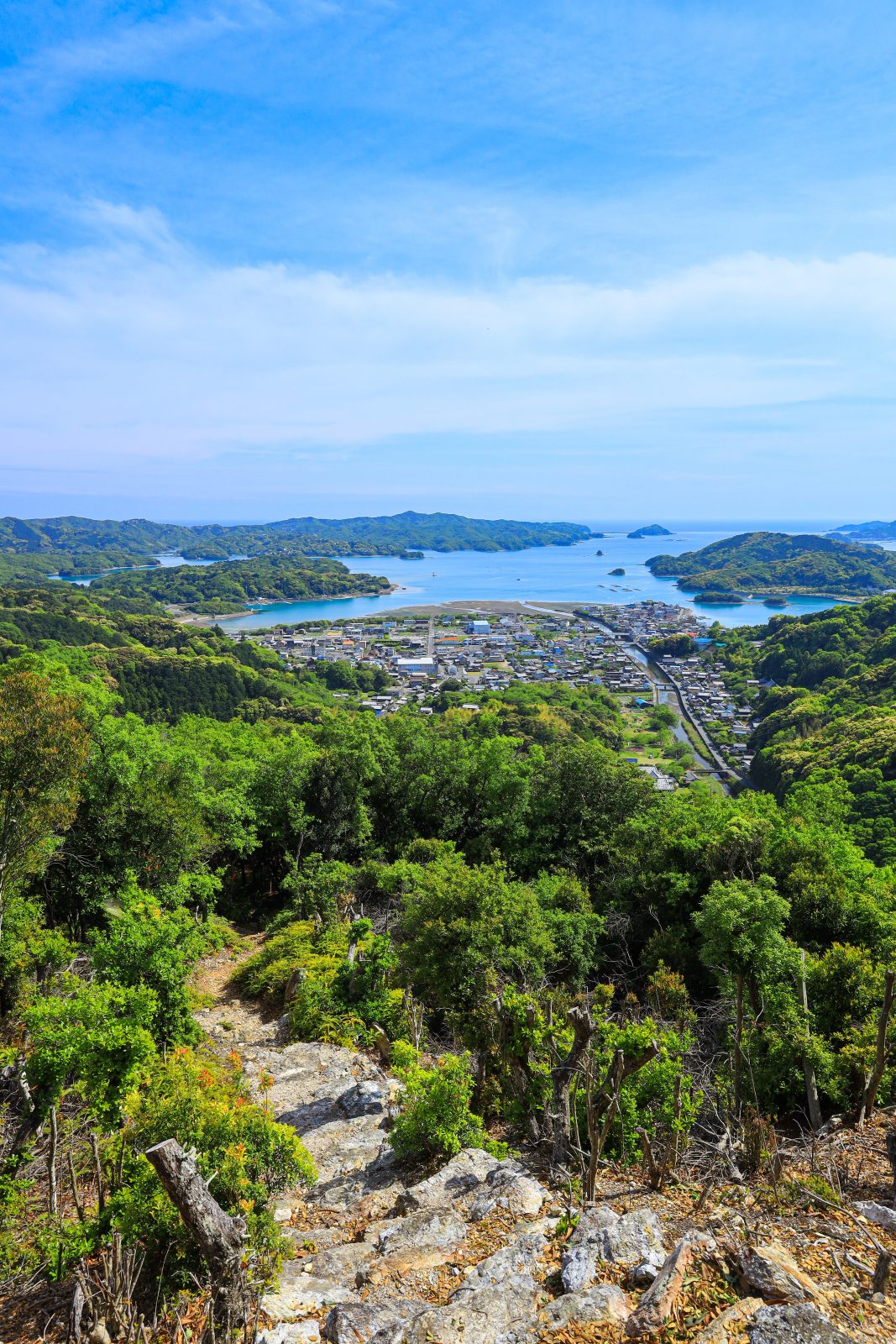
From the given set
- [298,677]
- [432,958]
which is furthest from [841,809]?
[298,677]

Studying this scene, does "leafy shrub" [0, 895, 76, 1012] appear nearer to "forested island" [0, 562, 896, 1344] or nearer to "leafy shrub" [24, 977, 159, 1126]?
"forested island" [0, 562, 896, 1344]

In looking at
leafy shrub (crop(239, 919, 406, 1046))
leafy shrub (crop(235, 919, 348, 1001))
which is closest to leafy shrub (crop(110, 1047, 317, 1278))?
leafy shrub (crop(239, 919, 406, 1046))

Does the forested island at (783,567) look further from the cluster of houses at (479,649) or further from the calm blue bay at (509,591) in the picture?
the cluster of houses at (479,649)

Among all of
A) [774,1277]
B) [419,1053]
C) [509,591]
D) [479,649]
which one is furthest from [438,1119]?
[509,591]

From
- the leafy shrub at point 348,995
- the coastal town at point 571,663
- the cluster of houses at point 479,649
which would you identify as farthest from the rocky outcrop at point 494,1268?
the cluster of houses at point 479,649

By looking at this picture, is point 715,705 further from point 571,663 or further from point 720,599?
point 720,599

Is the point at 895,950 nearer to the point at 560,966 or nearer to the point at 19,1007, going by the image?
the point at 560,966

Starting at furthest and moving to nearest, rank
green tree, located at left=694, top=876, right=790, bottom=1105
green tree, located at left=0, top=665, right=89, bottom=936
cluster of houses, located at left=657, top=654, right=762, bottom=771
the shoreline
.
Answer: the shoreline, cluster of houses, located at left=657, top=654, right=762, bottom=771, green tree, located at left=0, top=665, right=89, bottom=936, green tree, located at left=694, top=876, right=790, bottom=1105
